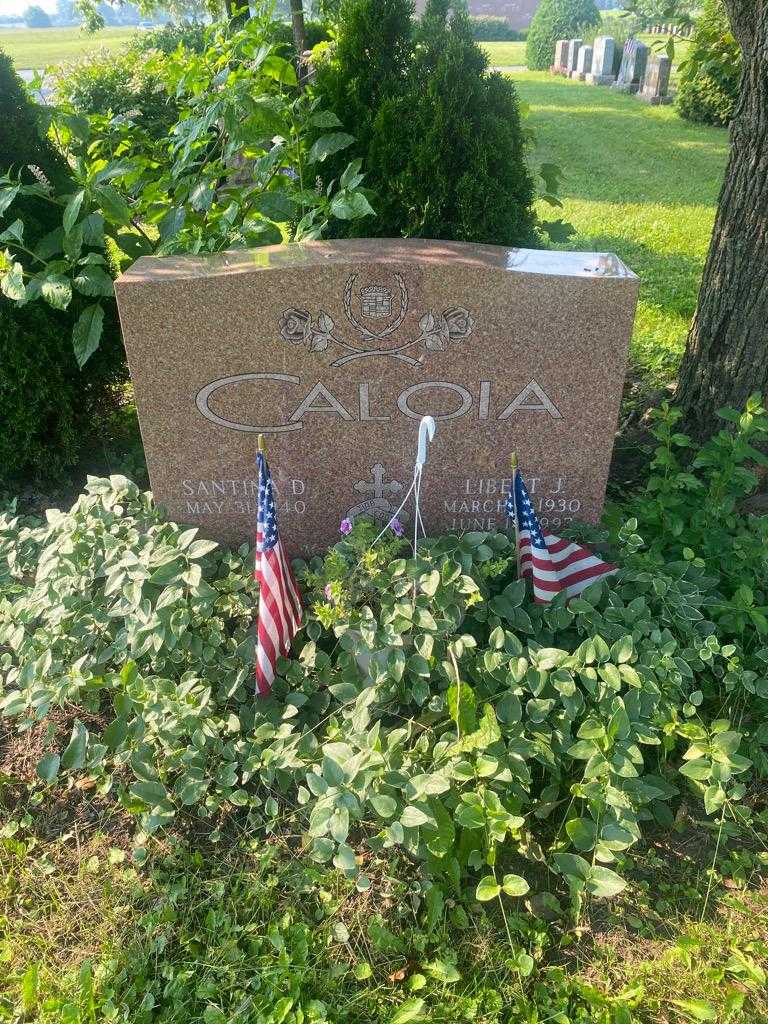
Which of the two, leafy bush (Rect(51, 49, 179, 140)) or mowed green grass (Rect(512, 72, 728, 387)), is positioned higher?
leafy bush (Rect(51, 49, 179, 140))

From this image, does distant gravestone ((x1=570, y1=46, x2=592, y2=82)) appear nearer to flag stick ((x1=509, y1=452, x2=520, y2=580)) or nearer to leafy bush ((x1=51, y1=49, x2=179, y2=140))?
leafy bush ((x1=51, y1=49, x2=179, y2=140))

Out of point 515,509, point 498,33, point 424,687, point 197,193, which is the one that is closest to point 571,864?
point 424,687

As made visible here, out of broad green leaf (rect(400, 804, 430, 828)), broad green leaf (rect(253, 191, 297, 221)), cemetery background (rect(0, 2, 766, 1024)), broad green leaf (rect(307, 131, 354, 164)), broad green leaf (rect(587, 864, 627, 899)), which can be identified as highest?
broad green leaf (rect(307, 131, 354, 164))

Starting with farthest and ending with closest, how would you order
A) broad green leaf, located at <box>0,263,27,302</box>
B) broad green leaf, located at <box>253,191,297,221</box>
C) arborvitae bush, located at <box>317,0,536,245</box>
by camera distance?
broad green leaf, located at <box>253,191,297,221</box>, arborvitae bush, located at <box>317,0,536,245</box>, broad green leaf, located at <box>0,263,27,302</box>

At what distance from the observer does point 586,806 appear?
2.33 m

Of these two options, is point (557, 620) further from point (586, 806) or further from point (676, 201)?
point (676, 201)

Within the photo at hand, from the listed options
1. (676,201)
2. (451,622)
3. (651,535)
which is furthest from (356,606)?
(676,201)

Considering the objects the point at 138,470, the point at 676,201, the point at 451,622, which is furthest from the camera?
the point at 676,201

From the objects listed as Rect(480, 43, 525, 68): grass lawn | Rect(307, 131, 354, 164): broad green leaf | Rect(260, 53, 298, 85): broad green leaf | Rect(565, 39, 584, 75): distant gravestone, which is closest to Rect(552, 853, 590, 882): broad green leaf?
Rect(307, 131, 354, 164): broad green leaf

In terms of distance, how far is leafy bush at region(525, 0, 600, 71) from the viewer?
21938 mm

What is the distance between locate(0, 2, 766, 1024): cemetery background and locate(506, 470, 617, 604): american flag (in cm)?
10

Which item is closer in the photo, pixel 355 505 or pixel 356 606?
pixel 356 606

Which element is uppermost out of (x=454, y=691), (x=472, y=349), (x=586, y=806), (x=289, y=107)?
(x=289, y=107)

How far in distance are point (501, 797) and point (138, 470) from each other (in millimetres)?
2387
